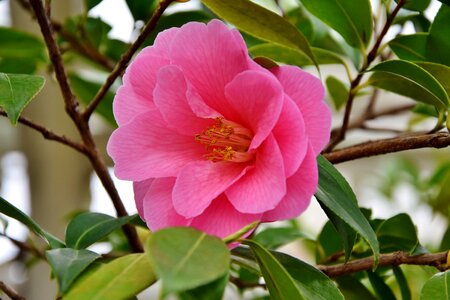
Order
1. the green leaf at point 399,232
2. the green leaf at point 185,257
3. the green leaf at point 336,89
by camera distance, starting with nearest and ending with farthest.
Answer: the green leaf at point 185,257 < the green leaf at point 399,232 < the green leaf at point 336,89

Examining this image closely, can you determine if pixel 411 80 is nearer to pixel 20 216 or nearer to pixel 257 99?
pixel 257 99

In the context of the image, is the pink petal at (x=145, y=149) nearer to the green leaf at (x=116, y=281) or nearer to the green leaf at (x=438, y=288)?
the green leaf at (x=116, y=281)

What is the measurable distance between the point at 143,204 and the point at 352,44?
1.10 feet

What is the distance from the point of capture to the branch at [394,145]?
23.5 inches

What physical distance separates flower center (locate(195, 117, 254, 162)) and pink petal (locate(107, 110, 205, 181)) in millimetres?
30

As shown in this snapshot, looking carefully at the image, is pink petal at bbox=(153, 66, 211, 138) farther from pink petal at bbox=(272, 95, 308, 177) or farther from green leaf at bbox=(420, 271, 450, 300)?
green leaf at bbox=(420, 271, 450, 300)

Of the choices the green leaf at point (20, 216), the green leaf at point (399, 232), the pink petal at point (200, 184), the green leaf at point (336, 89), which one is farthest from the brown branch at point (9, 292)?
the green leaf at point (336, 89)

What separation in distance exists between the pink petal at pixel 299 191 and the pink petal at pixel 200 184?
5cm

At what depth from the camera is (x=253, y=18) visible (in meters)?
0.61

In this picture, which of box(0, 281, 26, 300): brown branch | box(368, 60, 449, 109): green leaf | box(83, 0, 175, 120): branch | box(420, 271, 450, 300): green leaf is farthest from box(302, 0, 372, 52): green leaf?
box(0, 281, 26, 300): brown branch

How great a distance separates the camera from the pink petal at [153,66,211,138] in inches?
22.0

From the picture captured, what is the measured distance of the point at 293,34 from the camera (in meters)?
0.63

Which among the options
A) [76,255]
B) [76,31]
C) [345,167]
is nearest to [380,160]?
[345,167]

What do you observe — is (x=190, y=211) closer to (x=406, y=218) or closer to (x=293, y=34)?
(x=293, y=34)
